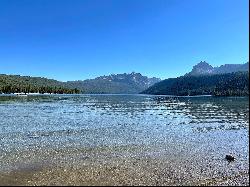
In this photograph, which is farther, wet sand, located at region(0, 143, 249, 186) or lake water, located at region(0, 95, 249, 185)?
lake water, located at region(0, 95, 249, 185)

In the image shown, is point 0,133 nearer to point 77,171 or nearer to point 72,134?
point 72,134

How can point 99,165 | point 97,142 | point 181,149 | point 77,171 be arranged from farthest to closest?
point 97,142
point 181,149
point 99,165
point 77,171

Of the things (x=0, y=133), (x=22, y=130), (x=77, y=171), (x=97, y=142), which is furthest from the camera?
(x=22, y=130)

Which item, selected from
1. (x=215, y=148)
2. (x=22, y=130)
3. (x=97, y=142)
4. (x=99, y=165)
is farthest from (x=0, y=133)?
(x=215, y=148)

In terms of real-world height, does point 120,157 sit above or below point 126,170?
above

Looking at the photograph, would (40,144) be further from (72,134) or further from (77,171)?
(77,171)

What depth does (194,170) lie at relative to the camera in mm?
28906

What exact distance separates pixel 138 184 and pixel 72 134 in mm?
24955

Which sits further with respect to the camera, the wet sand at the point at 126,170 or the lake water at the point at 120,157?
the lake water at the point at 120,157

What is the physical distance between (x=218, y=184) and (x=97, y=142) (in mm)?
19475

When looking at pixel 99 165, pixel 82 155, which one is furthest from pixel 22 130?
pixel 99 165

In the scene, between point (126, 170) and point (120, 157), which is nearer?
point (126, 170)

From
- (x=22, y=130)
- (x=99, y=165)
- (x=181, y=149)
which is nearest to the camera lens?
(x=99, y=165)

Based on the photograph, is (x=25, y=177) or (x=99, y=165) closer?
(x=25, y=177)
